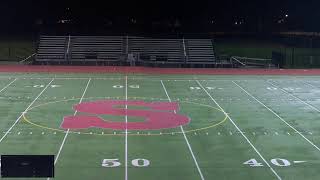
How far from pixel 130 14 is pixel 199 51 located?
1237cm

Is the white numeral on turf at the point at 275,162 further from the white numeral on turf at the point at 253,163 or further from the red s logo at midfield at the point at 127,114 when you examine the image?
the red s logo at midfield at the point at 127,114

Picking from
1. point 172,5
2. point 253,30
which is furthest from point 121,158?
point 253,30

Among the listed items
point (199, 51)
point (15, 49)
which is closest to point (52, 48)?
point (15, 49)

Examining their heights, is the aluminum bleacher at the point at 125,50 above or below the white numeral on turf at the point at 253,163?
above

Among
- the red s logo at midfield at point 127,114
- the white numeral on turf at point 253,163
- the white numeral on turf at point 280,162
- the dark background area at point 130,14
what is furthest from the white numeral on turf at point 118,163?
the dark background area at point 130,14

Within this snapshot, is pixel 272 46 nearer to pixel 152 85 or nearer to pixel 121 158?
pixel 152 85

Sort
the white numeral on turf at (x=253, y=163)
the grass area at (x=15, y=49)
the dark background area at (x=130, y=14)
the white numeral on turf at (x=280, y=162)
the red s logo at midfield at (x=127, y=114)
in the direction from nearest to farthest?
the white numeral on turf at (x=253, y=163) → the white numeral on turf at (x=280, y=162) → the red s logo at midfield at (x=127, y=114) → the grass area at (x=15, y=49) → the dark background area at (x=130, y=14)

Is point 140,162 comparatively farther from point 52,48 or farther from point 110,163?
point 52,48

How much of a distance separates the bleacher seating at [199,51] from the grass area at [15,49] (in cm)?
1070

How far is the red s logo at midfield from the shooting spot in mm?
16516

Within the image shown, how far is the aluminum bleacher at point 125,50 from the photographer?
35.1 meters

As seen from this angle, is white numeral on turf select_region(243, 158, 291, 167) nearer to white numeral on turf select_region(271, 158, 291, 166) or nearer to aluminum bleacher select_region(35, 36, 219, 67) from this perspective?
white numeral on turf select_region(271, 158, 291, 166)

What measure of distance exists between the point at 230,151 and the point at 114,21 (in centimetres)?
3576

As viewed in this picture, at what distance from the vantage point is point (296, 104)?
20609 millimetres
